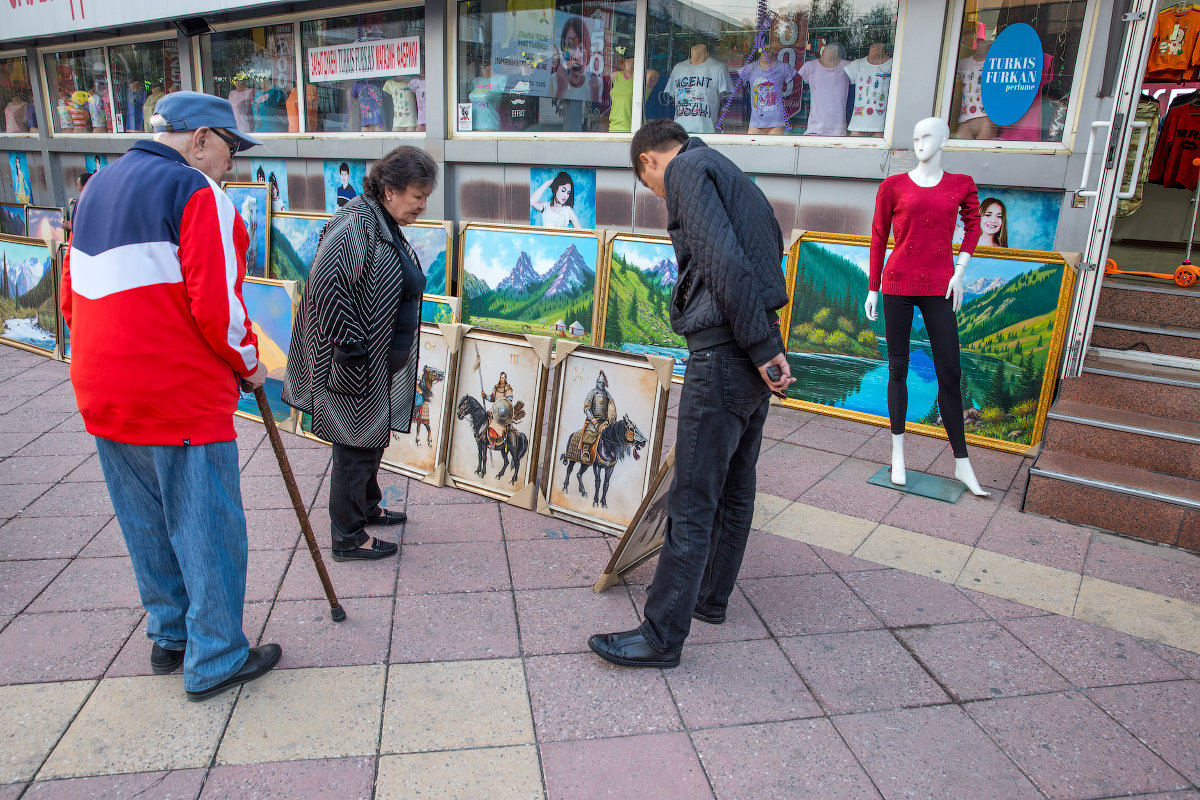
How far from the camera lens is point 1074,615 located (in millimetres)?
3240

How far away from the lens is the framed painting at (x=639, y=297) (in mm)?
6031

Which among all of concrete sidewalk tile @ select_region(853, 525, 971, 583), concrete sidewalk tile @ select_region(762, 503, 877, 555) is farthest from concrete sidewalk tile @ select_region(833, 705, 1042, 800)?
concrete sidewalk tile @ select_region(762, 503, 877, 555)

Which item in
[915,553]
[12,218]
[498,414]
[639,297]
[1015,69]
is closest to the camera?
[915,553]

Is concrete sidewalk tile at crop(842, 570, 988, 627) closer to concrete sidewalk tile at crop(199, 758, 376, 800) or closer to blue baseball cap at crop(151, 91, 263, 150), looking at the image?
concrete sidewalk tile at crop(199, 758, 376, 800)

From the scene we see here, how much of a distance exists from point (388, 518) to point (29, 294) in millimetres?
5715

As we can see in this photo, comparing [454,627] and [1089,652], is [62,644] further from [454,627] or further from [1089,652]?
[1089,652]

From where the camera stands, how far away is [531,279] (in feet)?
21.5

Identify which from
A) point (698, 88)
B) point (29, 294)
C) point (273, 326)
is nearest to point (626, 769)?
point (273, 326)

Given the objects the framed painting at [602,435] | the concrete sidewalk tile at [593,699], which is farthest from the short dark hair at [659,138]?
the concrete sidewalk tile at [593,699]

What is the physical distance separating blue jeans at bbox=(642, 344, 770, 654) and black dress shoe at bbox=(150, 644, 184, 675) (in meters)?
1.70

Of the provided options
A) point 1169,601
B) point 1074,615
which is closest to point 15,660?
point 1074,615

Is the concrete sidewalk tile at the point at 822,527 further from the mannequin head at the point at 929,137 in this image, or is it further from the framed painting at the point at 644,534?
the mannequin head at the point at 929,137

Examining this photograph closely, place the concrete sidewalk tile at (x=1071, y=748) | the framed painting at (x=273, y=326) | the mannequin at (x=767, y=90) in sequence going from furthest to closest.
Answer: the mannequin at (x=767, y=90)
the framed painting at (x=273, y=326)
the concrete sidewalk tile at (x=1071, y=748)

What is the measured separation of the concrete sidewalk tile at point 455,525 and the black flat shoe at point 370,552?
0.16m
